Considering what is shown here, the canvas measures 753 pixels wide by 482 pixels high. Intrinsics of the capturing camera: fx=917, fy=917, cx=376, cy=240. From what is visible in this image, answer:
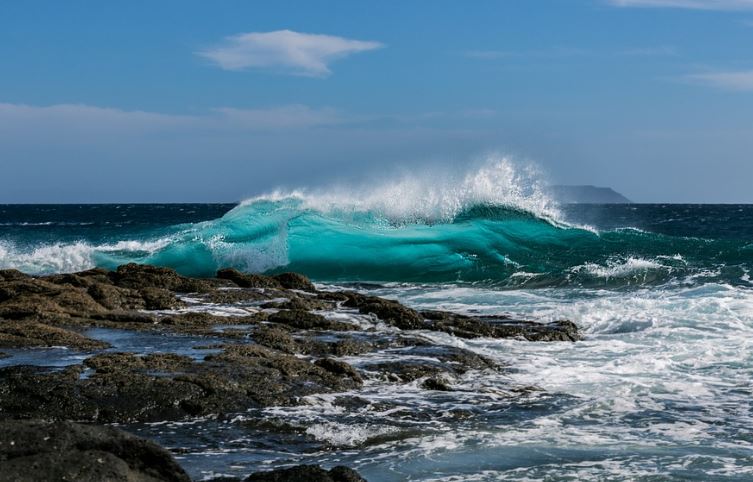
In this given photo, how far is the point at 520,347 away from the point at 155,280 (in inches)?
287

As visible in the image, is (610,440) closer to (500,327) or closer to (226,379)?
(226,379)

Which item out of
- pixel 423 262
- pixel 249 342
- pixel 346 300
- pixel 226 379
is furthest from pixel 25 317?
pixel 423 262

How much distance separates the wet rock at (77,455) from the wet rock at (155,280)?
35.9 feet

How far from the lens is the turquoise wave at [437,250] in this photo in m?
23.6


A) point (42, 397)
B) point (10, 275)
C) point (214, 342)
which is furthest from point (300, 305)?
point (42, 397)

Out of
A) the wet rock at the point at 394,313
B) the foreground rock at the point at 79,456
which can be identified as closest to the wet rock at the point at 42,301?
the wet rock at the point at 394,313

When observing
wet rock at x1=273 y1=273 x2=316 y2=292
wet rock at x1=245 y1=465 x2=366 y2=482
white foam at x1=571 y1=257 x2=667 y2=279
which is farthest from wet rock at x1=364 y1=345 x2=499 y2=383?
white foam at x1=571 y1=257 x2=667 y2=279

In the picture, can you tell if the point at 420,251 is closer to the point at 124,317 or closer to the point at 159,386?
the point at 124,317

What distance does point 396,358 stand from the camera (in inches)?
407

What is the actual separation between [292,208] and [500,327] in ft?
63.5

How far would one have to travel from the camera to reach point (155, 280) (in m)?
16.4

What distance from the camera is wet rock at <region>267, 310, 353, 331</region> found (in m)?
12.3

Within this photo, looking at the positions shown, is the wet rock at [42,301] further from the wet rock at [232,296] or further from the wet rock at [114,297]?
the wet rock at [232,296]

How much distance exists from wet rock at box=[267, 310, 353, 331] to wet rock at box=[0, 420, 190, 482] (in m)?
7.44
